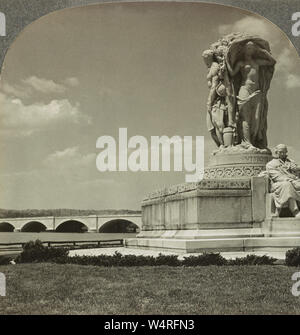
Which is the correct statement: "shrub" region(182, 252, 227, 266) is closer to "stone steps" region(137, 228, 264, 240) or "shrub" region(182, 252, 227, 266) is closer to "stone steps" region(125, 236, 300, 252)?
"stone steps" region(125, 236, 300, 252)

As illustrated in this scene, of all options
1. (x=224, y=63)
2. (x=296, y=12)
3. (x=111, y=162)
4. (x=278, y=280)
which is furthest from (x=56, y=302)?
(x=224, y=63)

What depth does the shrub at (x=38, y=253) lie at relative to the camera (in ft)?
34.4

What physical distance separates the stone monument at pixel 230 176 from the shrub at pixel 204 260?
1.03m

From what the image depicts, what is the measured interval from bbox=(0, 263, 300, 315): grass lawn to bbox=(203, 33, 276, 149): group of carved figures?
16.2 feet

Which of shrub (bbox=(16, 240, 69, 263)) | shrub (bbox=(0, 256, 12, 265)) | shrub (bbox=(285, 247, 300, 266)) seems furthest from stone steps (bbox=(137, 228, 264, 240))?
shrub (bbox=(0, 256, 12, 265))

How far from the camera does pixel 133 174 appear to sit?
32.3ft

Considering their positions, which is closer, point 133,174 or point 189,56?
point 133,174

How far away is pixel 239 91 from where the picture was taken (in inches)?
510

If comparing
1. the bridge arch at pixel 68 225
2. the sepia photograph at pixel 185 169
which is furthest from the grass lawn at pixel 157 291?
the bridge arch at pixel 68 225

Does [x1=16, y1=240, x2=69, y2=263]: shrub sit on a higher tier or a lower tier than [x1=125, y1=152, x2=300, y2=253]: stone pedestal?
lower

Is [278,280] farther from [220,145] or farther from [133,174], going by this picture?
[220,145]

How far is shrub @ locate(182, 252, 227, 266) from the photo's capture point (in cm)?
926

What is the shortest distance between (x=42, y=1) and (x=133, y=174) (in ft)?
12.0
